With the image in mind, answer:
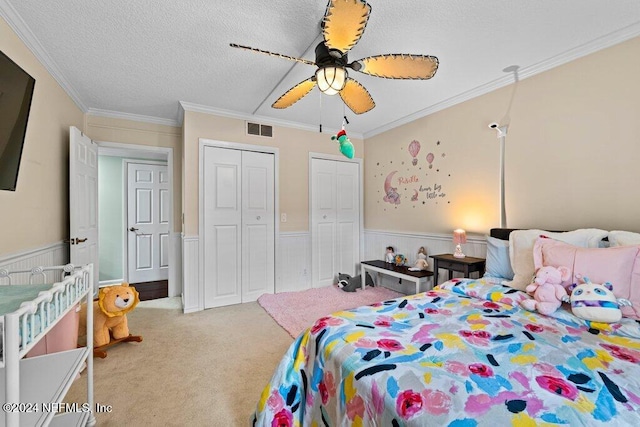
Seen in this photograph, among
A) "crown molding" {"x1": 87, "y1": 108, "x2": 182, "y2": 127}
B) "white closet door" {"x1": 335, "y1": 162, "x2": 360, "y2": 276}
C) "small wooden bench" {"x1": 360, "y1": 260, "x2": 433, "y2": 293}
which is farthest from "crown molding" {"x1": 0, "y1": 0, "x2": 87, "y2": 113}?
"small wooden bench" {"x1": 360, "y1": 260, "x2": 433, "y2": 293}

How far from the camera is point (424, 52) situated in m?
2.14

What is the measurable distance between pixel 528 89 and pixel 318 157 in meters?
2.52

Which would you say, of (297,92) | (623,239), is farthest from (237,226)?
(623,239)

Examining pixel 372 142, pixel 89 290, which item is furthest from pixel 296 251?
pixel 89 290

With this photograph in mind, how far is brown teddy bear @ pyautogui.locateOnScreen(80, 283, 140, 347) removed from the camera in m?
2.32

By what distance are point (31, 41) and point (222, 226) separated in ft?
7.16

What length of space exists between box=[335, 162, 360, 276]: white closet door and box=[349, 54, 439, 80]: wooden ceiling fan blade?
2.54 m

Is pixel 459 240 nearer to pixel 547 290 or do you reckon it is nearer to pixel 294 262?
pixel 547 290

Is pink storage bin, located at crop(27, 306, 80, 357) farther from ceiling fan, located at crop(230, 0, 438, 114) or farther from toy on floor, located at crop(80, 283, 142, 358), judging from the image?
ceiling fan, located at crop(230, 0, 438, 114)

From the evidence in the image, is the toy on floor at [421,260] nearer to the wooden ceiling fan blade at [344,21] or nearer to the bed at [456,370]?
the bed at [456,370]

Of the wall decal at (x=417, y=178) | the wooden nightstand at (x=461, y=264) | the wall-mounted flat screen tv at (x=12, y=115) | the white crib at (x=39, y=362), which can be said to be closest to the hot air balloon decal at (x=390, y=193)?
the wall decal at (x=417, y=178)

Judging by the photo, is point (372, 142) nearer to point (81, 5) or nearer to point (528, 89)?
point (528, 89)

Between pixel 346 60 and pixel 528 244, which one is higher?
pixel 346 60

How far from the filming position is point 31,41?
1910 mm
